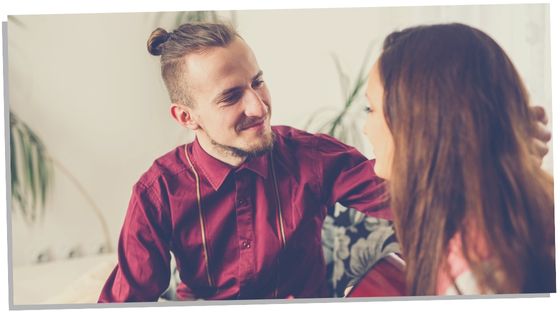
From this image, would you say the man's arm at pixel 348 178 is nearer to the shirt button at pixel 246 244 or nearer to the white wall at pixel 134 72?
the white wall at pixel 134 72

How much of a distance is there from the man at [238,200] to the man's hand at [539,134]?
0.52 m

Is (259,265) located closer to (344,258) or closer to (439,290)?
(344,258)

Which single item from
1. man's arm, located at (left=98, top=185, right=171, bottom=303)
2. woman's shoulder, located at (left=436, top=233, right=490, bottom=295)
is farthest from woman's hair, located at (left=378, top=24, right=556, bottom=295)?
man's arm, located at (left=98, top=185, right=171, bottom=303)

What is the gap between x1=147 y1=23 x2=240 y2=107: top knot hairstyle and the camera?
2.35 metres

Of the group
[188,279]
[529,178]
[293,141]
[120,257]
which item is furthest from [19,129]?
[529,178]

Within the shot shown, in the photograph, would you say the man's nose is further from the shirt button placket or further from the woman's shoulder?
the woman's shoulder

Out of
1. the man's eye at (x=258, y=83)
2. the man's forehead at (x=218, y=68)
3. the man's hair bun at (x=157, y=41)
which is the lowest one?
the man's eye at (x=258, y=83)

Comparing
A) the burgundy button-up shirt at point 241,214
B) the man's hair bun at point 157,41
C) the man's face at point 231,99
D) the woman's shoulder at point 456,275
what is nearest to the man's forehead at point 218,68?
the man's face at point 231,99

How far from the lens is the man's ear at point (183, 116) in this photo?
2377 millimetres

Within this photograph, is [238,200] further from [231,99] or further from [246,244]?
[231,99]

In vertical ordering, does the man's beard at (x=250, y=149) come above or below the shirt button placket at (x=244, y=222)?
above

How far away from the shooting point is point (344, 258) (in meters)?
2.40

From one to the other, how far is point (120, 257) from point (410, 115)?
1.07 metres

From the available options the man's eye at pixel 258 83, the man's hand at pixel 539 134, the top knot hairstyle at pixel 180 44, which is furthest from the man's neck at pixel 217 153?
the man's hand at pixel 539 134
